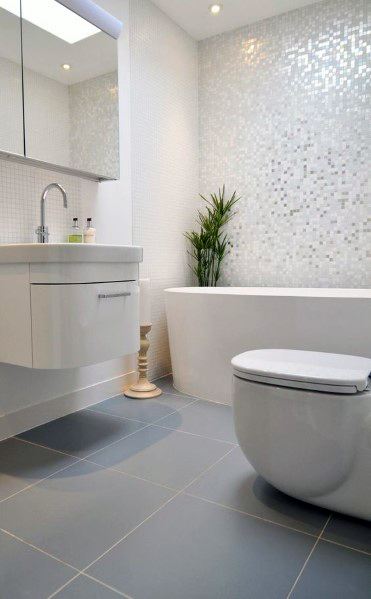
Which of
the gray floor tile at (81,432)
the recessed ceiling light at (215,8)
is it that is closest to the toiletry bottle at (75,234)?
the gray floor tile at (81,432)

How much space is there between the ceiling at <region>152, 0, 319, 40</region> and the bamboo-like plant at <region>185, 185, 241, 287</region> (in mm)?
1088

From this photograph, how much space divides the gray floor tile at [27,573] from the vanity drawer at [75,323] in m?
0.59

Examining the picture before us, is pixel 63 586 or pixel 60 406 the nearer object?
pixel 63 586

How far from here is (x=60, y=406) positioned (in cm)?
207

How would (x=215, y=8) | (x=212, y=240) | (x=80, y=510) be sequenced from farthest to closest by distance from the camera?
(x=212, y=240) → (x=215, y=8) → (x=80, y=510)

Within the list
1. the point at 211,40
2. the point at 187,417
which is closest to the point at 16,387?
the point at 187,417

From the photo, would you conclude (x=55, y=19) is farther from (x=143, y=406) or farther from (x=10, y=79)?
(x=143, y=406)

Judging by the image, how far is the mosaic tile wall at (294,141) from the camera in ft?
8.31

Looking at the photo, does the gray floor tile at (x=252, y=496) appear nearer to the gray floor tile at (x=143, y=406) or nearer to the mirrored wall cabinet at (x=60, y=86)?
the gray floor tile at (x=143, y=406)

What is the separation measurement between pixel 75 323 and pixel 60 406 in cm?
72

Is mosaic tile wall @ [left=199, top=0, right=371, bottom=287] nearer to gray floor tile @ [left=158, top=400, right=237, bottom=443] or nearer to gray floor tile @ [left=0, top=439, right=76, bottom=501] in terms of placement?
gray floor tile @ [left=158, top=400, right=237, bottom=443]

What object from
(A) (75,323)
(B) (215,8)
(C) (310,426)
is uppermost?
(B) (215,8)

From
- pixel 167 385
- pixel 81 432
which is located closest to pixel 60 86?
pixel 81 432

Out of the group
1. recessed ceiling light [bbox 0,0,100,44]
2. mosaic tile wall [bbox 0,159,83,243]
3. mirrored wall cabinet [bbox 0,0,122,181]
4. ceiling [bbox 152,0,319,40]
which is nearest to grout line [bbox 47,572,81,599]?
mosaic tile wall [bbox 0,159,83,243]
